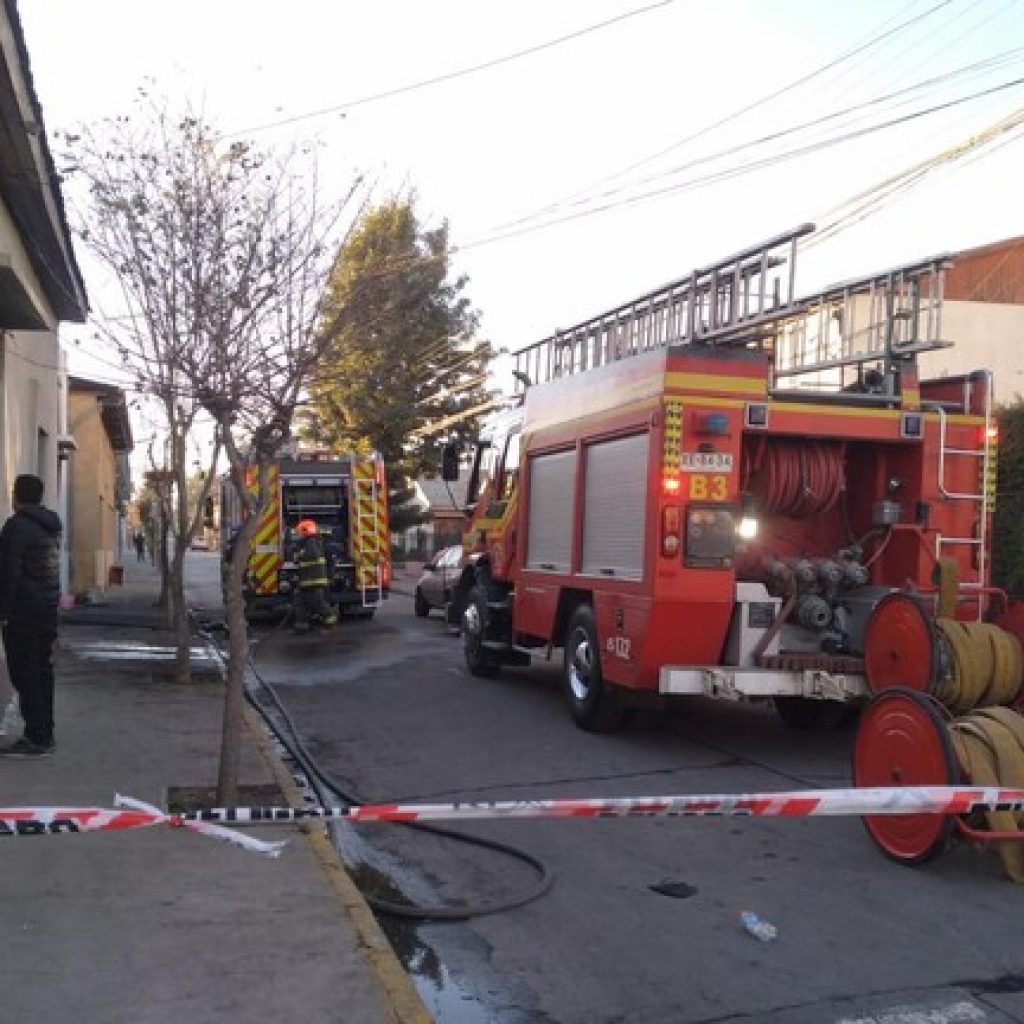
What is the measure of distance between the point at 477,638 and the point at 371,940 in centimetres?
851

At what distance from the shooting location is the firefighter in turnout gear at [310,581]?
683 inches

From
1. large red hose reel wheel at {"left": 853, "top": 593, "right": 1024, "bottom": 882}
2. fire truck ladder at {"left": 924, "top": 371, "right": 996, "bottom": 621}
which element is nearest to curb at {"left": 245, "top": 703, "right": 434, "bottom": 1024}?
large red hose reel wheel at {"left": 853, "top": 593, "right": 1024, "bottom": 882}

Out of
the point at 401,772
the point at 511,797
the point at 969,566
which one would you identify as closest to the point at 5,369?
the point at 401,772

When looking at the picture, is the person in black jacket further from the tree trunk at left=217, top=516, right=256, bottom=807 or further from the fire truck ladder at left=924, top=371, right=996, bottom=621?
the fire truck ladder at left=924, top=371, right=996, bottom=621

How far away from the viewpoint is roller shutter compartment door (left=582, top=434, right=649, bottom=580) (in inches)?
342

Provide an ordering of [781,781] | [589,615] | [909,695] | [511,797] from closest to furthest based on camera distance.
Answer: [909,695], [511,797], [781,781], [589,615]

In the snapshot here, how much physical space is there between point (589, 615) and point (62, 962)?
6.00 metres

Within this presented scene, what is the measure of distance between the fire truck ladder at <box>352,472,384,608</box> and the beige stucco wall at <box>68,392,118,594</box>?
332 inches

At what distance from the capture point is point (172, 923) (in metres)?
4.62

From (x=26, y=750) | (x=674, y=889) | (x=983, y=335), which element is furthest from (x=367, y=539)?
(x=983, y=335)

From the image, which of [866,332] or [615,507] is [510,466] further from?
[866,332]

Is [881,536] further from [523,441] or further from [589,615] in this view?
[523,441]


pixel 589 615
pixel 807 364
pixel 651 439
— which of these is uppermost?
pixel 807 364

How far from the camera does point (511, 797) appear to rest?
7.41m
